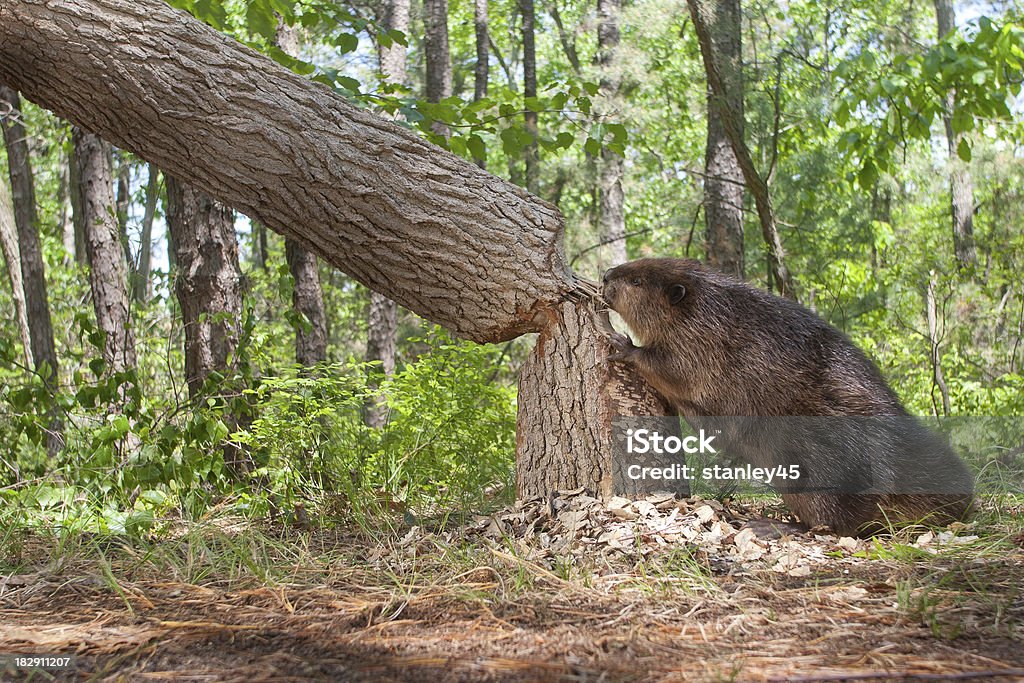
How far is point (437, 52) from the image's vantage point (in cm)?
1048

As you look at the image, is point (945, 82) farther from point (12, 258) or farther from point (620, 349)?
point (12, 258)

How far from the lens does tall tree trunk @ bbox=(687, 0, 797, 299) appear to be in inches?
251

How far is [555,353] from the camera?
3932 mm

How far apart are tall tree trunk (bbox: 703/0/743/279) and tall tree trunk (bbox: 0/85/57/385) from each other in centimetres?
545

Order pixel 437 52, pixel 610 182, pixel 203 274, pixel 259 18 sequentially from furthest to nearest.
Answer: pixel 610 182 → pixel 437 52 → pixel 203 274 → pixel 259 18

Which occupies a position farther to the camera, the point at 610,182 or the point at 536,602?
the point at 610,182

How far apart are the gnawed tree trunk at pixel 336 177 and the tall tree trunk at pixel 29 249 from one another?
3491mm

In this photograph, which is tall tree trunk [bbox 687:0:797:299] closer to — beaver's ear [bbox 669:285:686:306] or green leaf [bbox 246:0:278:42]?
beaver's ear [bbox 669:285:686:306]

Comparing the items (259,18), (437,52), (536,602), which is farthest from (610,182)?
(536,602)

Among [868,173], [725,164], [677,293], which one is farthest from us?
[725,164]

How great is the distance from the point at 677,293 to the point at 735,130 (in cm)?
279

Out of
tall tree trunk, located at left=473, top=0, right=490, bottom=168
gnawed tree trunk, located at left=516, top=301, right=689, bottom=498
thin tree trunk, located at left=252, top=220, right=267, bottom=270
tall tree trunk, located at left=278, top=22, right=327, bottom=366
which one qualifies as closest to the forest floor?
gnawed tree trunk, located at left=516, top=301, right=689, bottom=498

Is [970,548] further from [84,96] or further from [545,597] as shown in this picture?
[84,96]

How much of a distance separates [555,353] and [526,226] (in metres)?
0.60
